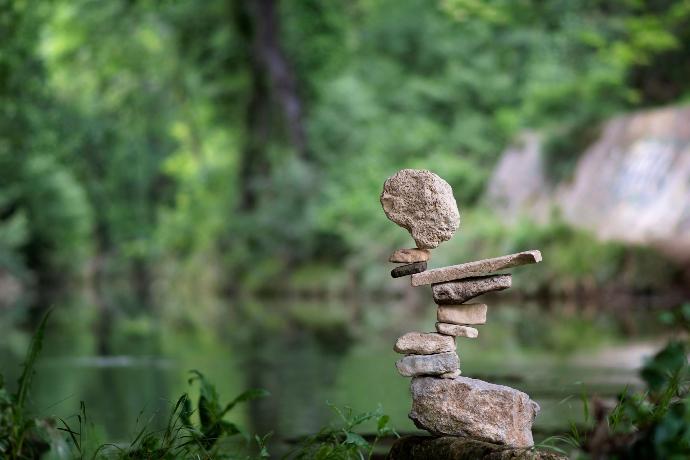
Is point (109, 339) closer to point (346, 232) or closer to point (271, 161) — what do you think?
point (346, 232)

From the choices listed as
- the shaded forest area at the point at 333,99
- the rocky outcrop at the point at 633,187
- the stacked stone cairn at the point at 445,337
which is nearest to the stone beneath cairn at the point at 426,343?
the stacked stone cairn at the point at 445,337

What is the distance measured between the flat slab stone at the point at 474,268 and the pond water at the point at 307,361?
2.25 feet

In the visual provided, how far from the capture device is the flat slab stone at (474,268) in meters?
4.86

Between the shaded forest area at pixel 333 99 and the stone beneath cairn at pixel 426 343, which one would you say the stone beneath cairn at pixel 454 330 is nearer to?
the stone beneath cairn at pixel 426 343

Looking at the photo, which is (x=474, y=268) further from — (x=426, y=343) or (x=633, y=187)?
(x=633, y=187)

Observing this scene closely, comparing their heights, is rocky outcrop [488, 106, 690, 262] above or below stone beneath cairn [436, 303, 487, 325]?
above

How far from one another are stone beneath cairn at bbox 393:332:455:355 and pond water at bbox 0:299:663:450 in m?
0.64

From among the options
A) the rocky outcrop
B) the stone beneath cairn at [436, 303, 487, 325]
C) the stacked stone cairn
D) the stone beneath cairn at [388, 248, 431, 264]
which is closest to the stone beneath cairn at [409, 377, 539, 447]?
the stacked stone cairn

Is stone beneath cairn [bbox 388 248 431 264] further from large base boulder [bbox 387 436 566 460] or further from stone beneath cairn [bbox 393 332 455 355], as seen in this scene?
large base boulder [bbox 387 436 566 460]

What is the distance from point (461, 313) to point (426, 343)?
23 cm

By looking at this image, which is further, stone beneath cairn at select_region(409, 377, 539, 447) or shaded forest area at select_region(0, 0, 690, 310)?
shaded forest area at select_region(0, 0, 690, 310)

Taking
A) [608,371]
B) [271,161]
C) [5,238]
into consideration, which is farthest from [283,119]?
[608,371]

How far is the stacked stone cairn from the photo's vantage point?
5090 millimetres

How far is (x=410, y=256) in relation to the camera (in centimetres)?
547
